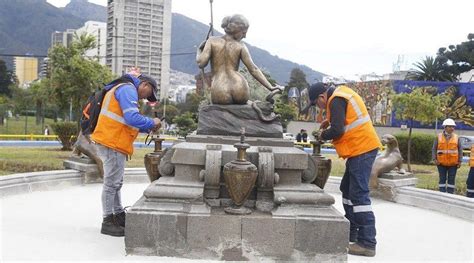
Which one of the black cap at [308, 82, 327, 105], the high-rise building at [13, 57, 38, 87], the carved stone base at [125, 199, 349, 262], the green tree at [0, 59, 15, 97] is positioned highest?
the high-rise building at [13, 57, 38, 87]

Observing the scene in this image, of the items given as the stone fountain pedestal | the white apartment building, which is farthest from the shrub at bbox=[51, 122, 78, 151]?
the stone fountain pedestal

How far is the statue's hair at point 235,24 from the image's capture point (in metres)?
6.09

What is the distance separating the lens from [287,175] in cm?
503

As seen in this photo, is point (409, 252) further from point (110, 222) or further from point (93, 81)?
point (93, 81)

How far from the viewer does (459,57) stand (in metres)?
48.9

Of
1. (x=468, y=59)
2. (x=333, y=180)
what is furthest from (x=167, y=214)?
(x=468, y=59)

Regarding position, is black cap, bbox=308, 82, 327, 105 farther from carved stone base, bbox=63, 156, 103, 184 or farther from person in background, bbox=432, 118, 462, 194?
person in background, bbox=432, 118, 462, 194

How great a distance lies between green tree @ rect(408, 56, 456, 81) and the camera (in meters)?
48.2

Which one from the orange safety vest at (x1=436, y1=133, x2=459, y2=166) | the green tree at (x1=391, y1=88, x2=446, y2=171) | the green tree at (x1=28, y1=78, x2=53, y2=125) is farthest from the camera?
the green tree at (x1=28, y1=78, x2=53, y2=125)

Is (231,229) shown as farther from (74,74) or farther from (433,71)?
(433,71)

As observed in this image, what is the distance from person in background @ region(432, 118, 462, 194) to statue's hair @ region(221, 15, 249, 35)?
5.31 m

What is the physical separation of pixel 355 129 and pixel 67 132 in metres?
14.1

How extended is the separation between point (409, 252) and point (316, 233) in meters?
1.16

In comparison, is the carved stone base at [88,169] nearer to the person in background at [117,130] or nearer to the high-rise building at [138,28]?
the person in background at [117,130]
